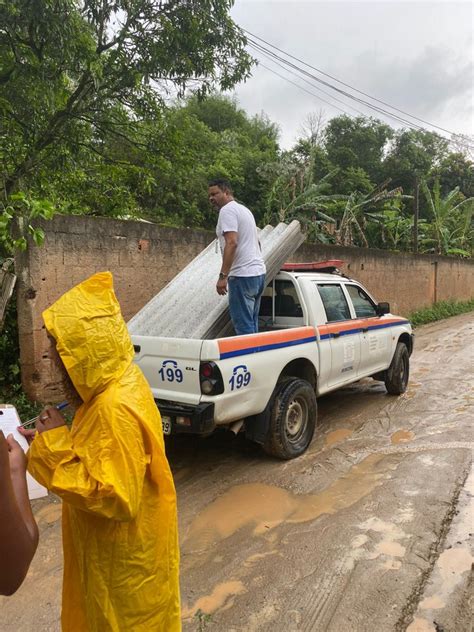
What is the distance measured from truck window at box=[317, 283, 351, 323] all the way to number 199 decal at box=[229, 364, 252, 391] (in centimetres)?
157

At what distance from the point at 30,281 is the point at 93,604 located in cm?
447

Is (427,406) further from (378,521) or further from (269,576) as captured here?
(269,576)

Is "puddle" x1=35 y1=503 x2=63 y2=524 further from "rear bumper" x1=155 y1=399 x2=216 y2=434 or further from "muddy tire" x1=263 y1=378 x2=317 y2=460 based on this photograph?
"muddy tire" x1=263 y1=378 x2=317 y2=460

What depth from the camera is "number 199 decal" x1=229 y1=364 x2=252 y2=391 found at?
3.89 m

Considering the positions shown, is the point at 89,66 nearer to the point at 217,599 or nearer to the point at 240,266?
the point at 240,266

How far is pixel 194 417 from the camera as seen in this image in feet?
12.3

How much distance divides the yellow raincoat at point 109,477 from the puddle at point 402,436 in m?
3.85

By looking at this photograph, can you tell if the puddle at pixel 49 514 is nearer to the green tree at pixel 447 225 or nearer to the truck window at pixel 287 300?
the truck window at pixel 287 300

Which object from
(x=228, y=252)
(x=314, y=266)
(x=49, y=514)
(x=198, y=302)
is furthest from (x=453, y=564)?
(x=314, y=266)

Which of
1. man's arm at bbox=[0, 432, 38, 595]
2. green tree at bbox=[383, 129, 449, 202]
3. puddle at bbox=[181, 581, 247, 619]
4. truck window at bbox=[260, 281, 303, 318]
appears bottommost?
puddle at bbox=[181, 581, 247, 619]

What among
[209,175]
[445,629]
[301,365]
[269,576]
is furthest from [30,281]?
[209,175]

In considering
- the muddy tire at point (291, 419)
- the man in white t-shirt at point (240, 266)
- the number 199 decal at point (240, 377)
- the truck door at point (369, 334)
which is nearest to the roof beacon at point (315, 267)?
the truck door at point (369, 334)

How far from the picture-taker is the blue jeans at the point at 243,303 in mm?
4555

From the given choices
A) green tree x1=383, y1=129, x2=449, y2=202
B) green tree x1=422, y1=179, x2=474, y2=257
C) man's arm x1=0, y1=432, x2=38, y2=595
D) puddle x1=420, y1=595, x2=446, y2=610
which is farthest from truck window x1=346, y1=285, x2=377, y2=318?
→ green tree x1=383, y1=129, x2=449, y2=202
